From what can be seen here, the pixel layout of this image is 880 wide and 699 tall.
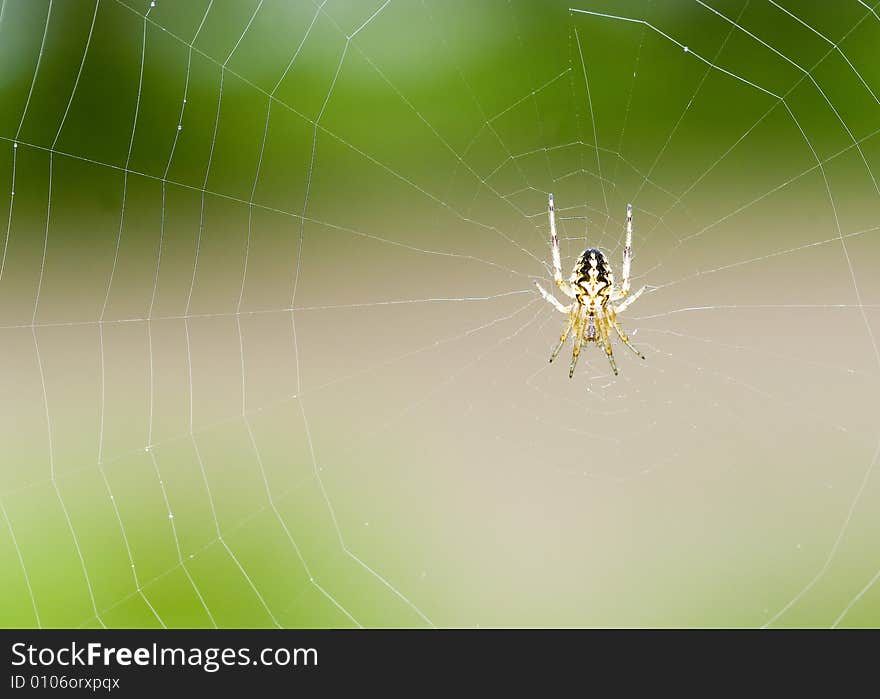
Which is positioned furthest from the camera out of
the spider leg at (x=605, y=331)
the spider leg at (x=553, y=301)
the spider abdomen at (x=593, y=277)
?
the spider leg at (x=605, y=331)

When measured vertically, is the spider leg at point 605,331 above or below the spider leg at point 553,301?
below

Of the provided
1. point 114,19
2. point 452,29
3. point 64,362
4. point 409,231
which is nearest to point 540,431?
point 409,231

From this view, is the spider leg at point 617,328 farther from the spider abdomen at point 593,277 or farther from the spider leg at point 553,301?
the spider leg at point 553,301

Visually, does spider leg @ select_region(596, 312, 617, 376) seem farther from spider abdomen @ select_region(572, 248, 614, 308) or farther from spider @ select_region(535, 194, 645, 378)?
spider abdomen @ select_region(572, 248, 614, 308)

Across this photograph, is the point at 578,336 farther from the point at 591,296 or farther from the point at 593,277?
the point at 593,277

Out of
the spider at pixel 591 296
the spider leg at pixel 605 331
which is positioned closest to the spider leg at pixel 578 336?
the spider at pixel 591 296

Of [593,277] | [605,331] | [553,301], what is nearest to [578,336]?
[605,331]
